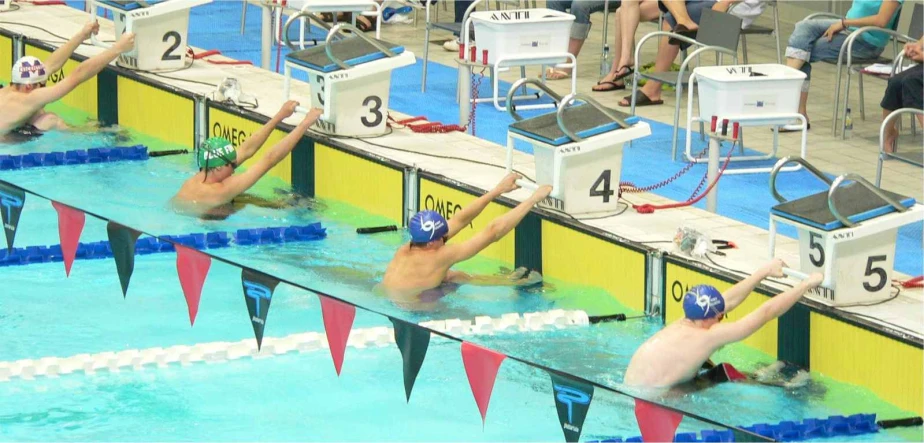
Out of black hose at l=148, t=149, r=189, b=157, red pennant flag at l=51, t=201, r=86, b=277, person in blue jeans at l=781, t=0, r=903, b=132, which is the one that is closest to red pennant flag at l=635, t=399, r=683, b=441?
red pennant flag at l=51, t=201, r=86, b=277

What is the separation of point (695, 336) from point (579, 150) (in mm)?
1558

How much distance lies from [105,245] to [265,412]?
2.12 metres

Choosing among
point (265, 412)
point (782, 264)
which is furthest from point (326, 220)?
point (782, 264)

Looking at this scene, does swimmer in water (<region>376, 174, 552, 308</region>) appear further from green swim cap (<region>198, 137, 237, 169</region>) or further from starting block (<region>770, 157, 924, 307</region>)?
green swim cap (<region>198, 137, 237, 169</region>)

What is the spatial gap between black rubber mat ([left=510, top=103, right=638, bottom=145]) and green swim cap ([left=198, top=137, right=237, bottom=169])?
5.31 ft

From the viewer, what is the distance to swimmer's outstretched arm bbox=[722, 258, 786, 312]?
6.16 meters

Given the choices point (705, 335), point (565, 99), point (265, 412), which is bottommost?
point (265, 412)

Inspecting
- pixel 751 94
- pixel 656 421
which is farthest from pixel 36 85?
pixel 656 421

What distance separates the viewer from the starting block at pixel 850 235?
6.12m

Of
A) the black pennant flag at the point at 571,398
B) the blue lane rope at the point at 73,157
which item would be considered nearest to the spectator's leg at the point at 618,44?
the blue lane rope at the point at 73,157

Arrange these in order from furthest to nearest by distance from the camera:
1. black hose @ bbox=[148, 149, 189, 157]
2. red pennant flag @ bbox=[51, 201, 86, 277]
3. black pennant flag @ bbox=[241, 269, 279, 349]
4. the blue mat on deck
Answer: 1. black hose @ bbox=[148, 149, 189, 157]
2. the blue mat on deck
3. red pennant flag @ bbox=[51, 201, 86, 277]
4. black pennant flag @ bbox=[241, 269, 279, 349]

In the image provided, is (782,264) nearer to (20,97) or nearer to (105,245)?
(105,245)

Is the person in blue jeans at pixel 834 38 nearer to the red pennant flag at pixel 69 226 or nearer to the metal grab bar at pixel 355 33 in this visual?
the metal grab bar at pixel 355 33

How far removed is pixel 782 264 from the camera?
20.8ft
